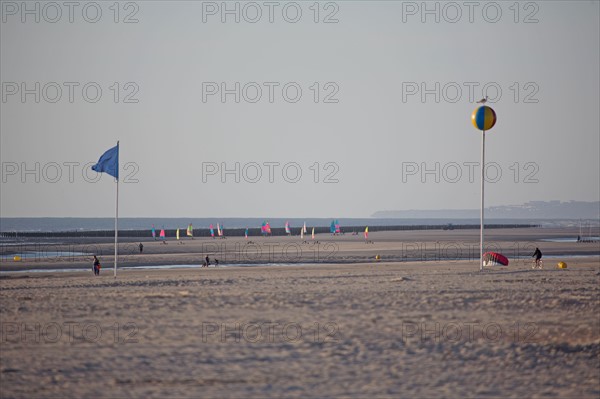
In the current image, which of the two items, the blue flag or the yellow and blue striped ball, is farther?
the yellow and blue striped ball

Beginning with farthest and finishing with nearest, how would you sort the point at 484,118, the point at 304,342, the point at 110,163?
the point at 484,118
the point at 110,163
the point at 304,342

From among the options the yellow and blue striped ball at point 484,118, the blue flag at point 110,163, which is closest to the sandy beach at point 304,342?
the blue flag at point 110,163

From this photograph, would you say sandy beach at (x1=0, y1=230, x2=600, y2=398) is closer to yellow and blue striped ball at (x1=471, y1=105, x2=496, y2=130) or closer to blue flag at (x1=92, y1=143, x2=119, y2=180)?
blue flag at (x1=92, y1=143, x2=119, y2=180)

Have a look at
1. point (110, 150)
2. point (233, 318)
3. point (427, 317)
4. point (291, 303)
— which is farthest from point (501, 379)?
point (110, 150)

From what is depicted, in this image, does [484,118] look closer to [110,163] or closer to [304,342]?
[110,163]

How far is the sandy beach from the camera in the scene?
32.3 ft

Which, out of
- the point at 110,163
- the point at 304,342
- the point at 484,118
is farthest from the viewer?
the point at 484,118

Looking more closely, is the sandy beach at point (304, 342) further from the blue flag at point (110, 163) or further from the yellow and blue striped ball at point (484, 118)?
the yellow and blue striped ball at point (484, 118)

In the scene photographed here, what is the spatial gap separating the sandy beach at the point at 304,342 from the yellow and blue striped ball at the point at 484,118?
8.03m

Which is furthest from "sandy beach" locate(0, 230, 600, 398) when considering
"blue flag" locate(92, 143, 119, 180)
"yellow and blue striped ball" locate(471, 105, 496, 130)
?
"yellow and blue striped ball" locate(471, 105, 496, 130)

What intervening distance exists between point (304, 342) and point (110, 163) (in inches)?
642

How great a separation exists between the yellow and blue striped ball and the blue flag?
537 inches

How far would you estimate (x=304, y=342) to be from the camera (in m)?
12.8

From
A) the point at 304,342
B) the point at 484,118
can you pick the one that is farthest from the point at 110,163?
the point at 304,342
